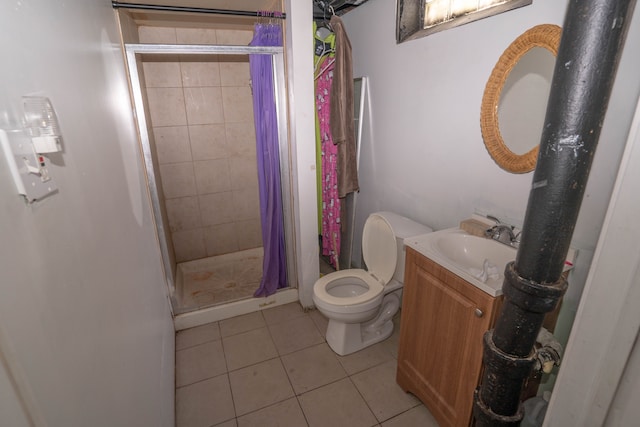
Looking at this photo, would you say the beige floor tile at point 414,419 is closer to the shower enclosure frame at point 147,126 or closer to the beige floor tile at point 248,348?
the beige floor tile at point 248,348

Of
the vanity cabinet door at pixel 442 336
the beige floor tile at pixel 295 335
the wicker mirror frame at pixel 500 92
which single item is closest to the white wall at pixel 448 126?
the wicker mirror frame at pixel 500 92

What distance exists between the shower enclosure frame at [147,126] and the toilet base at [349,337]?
2.12ft

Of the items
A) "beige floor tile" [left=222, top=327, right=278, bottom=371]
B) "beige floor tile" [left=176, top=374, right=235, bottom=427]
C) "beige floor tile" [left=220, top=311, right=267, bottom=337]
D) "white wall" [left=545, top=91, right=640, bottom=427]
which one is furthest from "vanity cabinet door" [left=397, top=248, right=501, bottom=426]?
"beige floor tile" [left=220, top=311, right=267, bottom=337]

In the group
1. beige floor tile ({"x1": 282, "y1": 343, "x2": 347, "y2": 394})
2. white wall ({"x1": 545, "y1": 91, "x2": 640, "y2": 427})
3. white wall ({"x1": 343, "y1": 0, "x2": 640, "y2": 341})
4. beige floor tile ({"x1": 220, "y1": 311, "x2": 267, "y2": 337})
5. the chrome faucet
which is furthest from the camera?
beige floor tile ({"x1": 220, "y1": 311, "x2": 267, "y2": 337})

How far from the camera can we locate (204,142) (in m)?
3.02

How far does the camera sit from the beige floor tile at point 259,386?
1691 mm

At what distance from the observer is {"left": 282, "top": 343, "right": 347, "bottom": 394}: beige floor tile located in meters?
1.81

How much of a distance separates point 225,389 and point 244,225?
1877mm

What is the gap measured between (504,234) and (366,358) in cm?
115

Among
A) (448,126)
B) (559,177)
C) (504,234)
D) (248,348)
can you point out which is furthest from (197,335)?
(559,177)

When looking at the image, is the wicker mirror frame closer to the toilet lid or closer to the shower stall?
the toilet lid

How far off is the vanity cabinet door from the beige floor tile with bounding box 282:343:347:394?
436 mm

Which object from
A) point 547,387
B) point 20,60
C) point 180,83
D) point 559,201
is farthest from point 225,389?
point 180,83

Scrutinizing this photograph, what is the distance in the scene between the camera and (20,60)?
1.87ft
